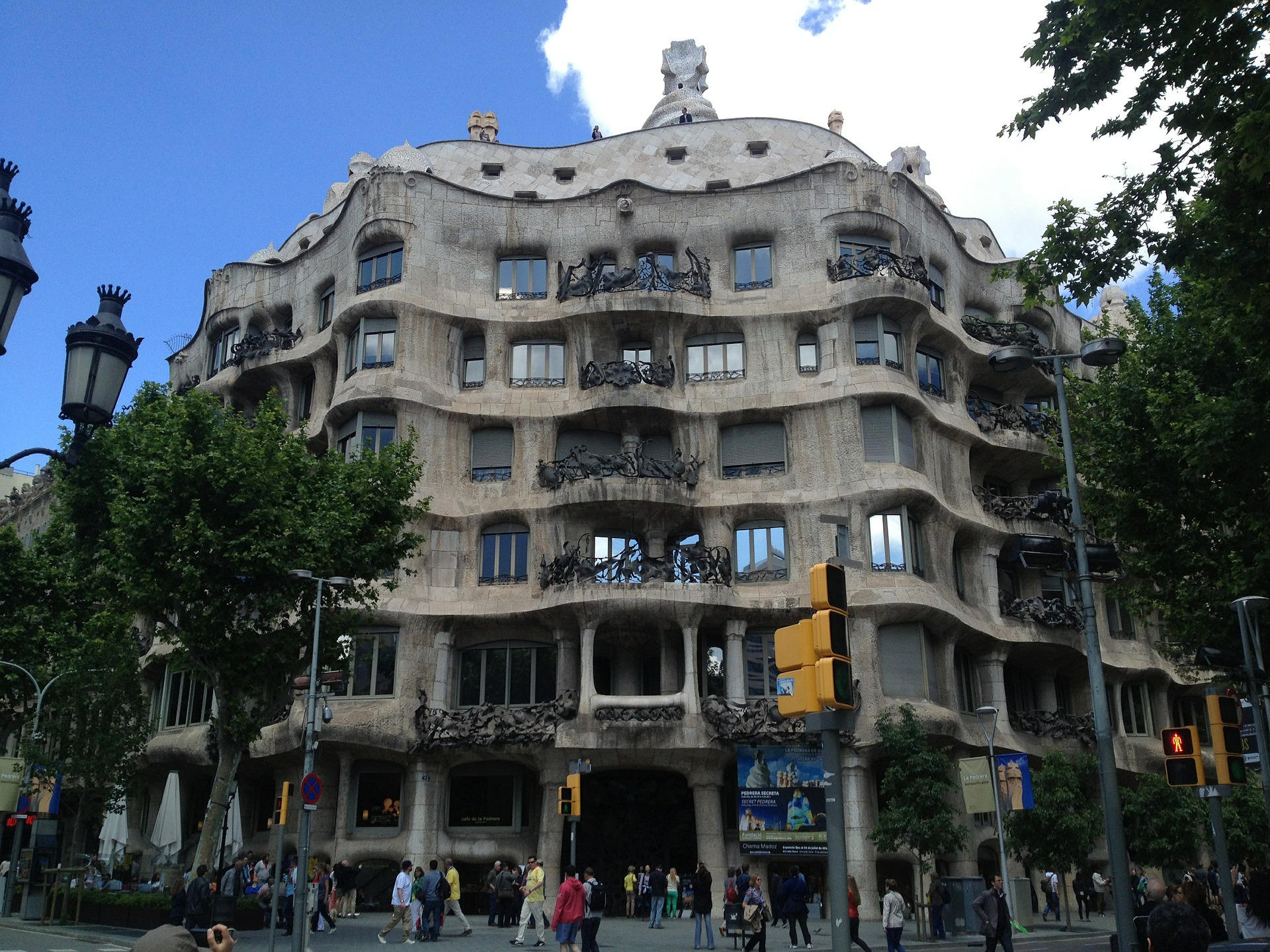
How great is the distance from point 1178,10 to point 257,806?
36898mm

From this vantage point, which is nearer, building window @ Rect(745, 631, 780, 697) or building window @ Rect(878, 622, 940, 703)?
building window @ Rect(878, 622, 940, 703)

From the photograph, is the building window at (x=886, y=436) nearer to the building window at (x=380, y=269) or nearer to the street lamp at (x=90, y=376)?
the building window at (x=380, y=269)

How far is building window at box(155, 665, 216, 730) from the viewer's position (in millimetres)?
41719

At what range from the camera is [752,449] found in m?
39.1

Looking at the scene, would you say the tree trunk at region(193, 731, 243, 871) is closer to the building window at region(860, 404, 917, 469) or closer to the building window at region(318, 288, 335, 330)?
the building window at region(318, 288, 335, 330)

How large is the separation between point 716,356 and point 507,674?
12.5 meters

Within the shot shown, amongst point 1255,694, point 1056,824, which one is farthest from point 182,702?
point 1255,694

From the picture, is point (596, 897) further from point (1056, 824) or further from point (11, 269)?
point (11, 269)

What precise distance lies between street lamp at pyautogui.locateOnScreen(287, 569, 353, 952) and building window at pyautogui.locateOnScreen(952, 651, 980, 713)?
20.0 meters

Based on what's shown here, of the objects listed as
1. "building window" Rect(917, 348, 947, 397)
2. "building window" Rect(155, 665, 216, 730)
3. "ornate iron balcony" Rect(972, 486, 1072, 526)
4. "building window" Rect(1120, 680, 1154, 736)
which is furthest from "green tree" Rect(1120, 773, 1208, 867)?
"building window" Rect(155, 665, 216, 730)

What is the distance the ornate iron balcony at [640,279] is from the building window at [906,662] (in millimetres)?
12713

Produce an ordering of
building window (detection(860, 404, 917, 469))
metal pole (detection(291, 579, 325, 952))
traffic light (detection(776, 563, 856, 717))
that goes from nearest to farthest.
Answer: traffic light (detection(776, 563, 856, 717)) < metal pole (detection(291, 579, 325, 952)) < building window (detection(860, 404, 917, 469))

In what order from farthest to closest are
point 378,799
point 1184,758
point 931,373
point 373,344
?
point 931,373 → point 373,344 → point 378,799 → point 1184,758

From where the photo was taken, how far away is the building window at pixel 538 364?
40500 millimetres
